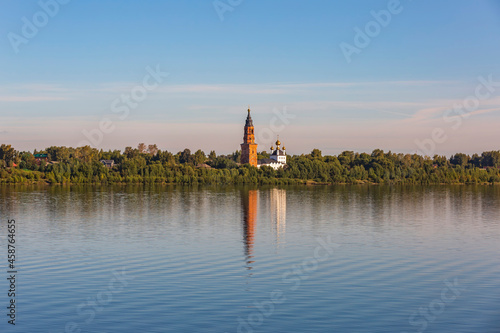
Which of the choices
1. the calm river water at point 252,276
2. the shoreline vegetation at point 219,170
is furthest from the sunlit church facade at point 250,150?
the calm river water at point 252,276

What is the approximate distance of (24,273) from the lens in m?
21.0

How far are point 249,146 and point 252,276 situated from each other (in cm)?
16030

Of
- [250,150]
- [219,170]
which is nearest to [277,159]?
[250,150]

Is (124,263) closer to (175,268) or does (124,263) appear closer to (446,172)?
(175,268)

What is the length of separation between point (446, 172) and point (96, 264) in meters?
133

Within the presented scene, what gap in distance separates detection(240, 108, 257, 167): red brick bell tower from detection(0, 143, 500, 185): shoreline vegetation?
1132 cm

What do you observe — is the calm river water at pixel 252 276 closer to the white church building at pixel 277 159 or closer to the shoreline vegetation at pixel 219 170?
the shoreline vegetation at pixel 219 170

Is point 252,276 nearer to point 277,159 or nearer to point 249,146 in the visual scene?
point 249,146

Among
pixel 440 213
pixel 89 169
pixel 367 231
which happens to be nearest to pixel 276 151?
pixel 89 169

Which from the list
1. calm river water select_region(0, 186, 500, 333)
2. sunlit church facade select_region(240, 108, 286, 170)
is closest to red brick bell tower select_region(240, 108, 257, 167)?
sunlit church facade select_region(240, 108, 286, 170)

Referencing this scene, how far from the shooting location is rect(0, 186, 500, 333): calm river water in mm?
15703

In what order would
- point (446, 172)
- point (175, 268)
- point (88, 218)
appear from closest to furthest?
point (175, 268) → point (88, 218) → point (446, 172)

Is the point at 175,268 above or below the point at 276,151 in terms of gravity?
below

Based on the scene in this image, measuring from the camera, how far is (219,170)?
440 feet
